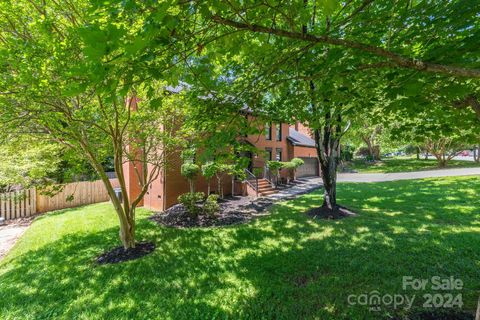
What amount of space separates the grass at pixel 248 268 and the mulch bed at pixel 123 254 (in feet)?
1.03

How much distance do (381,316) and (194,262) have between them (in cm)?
402

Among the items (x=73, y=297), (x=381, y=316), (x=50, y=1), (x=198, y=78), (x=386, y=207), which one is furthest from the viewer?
(x=386, y=207)

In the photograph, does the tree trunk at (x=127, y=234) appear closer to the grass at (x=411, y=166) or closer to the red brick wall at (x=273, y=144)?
the red brick wall at (x=273, y=144)

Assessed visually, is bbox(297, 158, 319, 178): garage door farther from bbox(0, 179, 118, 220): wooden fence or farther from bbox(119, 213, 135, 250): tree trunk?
bbox(119, 213, 135, 250): tree trunk

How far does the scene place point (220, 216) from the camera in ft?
33.7

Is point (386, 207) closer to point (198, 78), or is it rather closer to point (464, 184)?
point (464, 184)

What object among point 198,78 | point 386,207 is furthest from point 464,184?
point 198,78

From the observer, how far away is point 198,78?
3.09 metres

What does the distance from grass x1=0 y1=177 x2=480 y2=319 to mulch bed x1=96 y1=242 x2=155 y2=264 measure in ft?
1.03

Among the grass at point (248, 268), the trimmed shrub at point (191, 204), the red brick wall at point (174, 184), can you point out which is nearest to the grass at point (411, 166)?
the grass at point (248, 268)

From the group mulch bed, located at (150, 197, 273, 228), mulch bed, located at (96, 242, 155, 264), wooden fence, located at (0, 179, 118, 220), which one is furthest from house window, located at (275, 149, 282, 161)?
mulch bed, located at (96, 242, 155, 264)

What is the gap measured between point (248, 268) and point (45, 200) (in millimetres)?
13869

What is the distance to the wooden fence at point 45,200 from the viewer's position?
11.7m

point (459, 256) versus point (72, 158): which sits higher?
point (72, 158)
